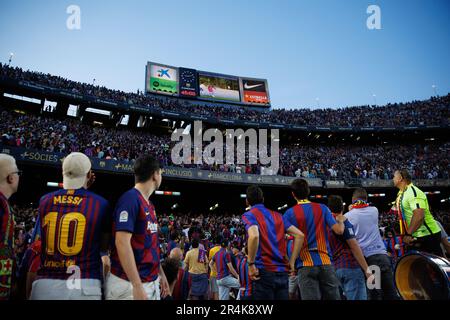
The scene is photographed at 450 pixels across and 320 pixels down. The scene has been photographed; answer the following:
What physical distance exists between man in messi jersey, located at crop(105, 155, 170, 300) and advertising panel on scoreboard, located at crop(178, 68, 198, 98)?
37.6 meters

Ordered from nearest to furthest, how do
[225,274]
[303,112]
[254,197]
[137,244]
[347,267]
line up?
1. [137,244]
2. [254,197]
3. [347,267]
4. [225,274]
5. [303,112]

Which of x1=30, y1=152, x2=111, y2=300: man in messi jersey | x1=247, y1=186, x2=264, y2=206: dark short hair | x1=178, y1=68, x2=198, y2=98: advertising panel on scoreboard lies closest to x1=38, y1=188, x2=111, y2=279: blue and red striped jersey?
x1=30, y1=152, x2=111, y2=300: man in messi jersey

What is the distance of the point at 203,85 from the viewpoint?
40.9 metres

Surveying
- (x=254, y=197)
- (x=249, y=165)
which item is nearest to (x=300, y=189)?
(x=254, y=197)

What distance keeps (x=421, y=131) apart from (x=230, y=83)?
27590 millimetres

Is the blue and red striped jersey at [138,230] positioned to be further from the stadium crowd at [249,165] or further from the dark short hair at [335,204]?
the stadium crowd at [249,165]

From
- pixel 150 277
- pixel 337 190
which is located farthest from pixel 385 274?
pixel 337 190

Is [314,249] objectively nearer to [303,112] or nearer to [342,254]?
→ [342,254]

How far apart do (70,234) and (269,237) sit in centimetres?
226

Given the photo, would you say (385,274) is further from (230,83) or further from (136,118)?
(230,83)

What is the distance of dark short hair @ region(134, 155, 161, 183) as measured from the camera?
8.77 ft

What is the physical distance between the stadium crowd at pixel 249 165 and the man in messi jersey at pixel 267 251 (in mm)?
12768

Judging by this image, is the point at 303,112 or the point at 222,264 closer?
the point at 222,264

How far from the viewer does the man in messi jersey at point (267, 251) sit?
3447 mm
